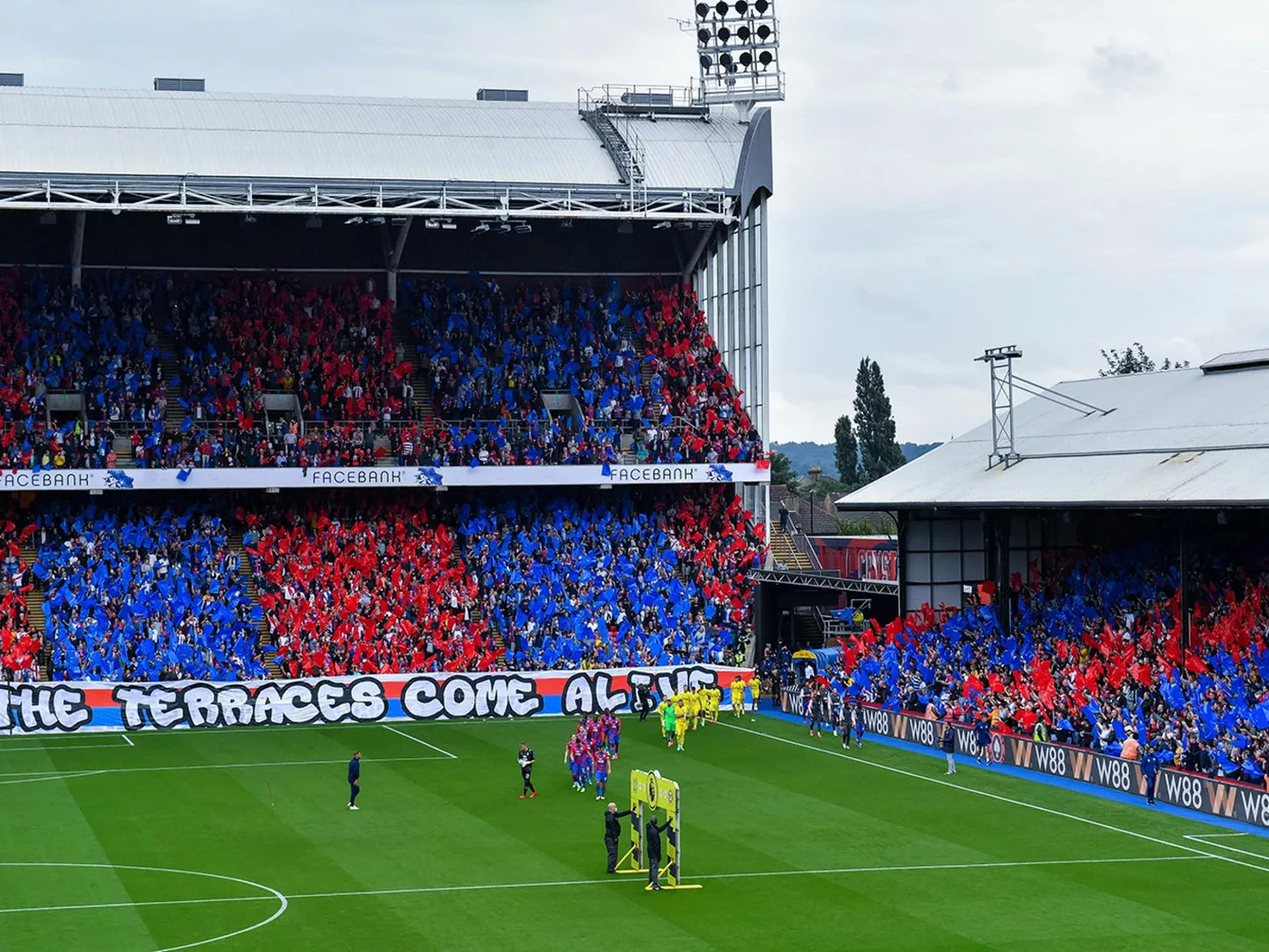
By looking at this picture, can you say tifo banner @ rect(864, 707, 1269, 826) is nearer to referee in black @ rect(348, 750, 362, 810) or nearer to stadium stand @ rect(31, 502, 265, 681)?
referee in black @ rect(348, 750, 362, 810)

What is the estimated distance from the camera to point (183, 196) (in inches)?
1941

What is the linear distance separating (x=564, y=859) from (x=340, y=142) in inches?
1174

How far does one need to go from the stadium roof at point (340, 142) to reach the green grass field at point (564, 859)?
671 inches

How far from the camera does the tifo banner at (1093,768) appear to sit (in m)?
33.4

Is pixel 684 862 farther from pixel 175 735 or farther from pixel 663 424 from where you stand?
pixel 663 424

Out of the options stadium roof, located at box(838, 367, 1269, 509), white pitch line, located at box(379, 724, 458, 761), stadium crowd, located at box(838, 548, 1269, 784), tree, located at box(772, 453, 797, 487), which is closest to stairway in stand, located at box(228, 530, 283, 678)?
white pitch line, located at box(379, 724, 458, 761)

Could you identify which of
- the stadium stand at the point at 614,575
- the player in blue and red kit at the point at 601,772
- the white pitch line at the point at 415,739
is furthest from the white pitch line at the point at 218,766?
the stadium stand at the point at 614,575

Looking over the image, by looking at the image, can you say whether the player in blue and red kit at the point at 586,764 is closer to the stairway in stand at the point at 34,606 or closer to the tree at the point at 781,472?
the stairway in stand at the point at 34,606

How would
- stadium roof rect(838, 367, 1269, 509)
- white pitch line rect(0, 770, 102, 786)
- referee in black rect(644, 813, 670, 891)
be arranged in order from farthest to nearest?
stadium roof rect(838, 367, 1269, 509)
white pitch line rect(0, 770, 102, 786)
referee in black rect(644, 813, 670, 891)

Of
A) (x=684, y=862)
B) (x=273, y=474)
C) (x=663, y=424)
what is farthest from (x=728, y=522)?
(x=684, y=862)

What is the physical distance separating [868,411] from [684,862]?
301 feet

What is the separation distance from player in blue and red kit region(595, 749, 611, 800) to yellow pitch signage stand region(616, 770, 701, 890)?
6137mm

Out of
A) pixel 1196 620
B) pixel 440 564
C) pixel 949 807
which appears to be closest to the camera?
pixel 949 807

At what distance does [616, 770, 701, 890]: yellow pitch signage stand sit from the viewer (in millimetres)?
27891
